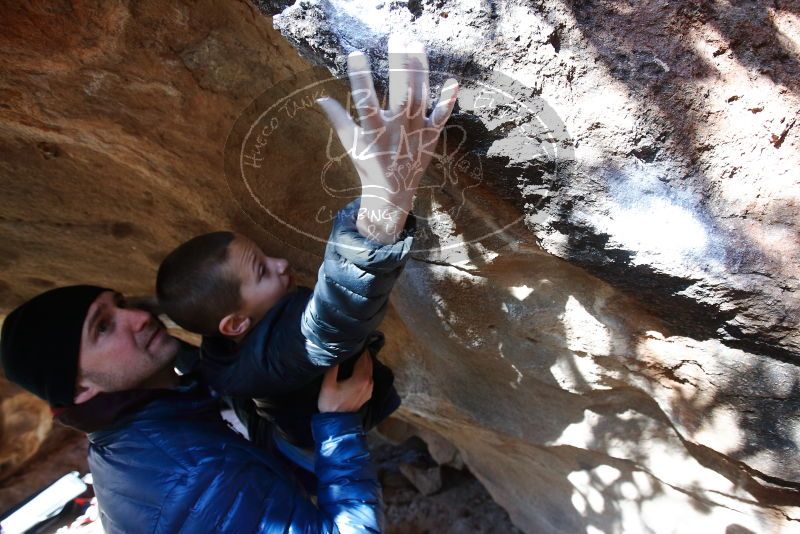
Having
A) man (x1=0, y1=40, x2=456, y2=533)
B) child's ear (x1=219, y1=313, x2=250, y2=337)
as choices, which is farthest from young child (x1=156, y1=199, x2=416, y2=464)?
man (x1=0, y1=40, x2=456, y2=533)

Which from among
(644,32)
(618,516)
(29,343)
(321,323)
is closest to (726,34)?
(644,32)

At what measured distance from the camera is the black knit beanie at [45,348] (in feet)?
4.43

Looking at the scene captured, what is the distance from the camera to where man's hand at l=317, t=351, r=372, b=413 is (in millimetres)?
1407

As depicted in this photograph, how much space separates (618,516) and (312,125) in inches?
70.2

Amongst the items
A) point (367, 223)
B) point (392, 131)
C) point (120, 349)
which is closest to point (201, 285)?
point (120, 349)

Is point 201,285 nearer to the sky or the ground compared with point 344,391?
nearer to the sky

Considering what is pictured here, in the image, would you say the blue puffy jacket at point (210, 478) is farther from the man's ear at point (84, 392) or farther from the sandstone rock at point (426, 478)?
the sandstone rock at point (426, 478)

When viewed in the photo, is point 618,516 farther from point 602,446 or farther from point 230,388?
point 230,388

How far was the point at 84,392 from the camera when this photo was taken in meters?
1.39

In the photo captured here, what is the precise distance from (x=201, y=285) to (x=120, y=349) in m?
0.27

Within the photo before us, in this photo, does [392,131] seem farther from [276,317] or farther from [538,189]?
[276,317]

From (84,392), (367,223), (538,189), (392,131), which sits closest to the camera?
(392,131)

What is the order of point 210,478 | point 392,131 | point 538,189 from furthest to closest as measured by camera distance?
point 210,478, point 538,189, point 392,131

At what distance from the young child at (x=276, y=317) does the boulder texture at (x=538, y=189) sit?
241mm
